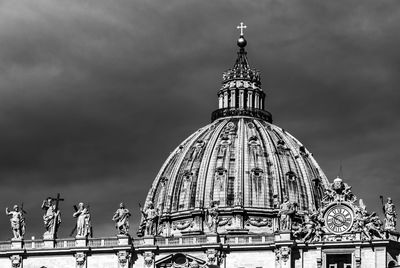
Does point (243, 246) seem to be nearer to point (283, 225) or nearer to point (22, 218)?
point (283, 225)

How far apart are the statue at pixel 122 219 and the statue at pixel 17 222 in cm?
1220

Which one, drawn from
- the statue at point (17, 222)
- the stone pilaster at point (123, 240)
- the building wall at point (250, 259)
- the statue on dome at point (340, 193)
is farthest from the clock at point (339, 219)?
the statue at point (17, 222)

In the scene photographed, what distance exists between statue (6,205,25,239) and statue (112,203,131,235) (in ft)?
40.0

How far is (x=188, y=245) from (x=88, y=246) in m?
12.4

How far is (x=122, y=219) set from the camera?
189 meters

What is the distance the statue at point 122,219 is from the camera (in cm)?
18800

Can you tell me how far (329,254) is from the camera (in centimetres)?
18238

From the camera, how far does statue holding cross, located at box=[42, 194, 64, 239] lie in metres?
191

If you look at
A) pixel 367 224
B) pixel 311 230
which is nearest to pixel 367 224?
pixel 367 224

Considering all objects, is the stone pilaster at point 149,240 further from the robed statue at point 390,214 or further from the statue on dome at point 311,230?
the robed statue at point 390,214

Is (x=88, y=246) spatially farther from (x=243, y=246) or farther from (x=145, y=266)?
(x=243, y=246)

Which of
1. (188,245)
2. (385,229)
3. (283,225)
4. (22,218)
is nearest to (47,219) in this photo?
(22,218)

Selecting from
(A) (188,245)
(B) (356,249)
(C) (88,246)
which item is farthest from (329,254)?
(C) (88,246)

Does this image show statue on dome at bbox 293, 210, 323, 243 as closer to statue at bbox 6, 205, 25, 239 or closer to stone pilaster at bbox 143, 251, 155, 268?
stone pilaster at bbox 143, 251, 155, 268
